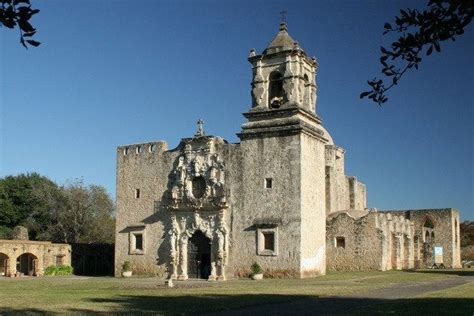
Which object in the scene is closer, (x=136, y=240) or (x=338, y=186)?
Answer: (x=136, y=240)

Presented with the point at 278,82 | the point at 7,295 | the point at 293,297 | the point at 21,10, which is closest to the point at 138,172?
the point at 278,82

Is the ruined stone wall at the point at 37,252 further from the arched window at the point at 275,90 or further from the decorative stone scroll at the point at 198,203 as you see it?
the arched window at the point at 275,90

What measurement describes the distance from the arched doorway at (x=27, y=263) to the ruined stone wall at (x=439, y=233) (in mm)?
25314

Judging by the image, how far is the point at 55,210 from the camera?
4966 centimetres

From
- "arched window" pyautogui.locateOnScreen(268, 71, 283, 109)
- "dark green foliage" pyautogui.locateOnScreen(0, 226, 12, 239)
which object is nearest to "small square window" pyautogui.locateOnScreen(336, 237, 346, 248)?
"arched window" pyautogui.locateOnScreen(268, 71, 283, 109)

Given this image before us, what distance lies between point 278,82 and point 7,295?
16.7 m

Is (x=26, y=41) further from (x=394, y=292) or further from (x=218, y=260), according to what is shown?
(x=218, y=260)

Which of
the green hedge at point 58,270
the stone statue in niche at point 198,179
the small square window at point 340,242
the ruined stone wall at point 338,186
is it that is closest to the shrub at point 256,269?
the stone statue in niche at point 198,179

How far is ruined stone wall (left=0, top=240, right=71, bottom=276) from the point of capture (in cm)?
3494

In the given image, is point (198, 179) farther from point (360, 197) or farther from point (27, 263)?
point (360, 197)

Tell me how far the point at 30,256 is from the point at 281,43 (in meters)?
19.3

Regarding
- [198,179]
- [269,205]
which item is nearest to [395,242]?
[269,205]

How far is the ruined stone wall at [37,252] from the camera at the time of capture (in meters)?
34.9

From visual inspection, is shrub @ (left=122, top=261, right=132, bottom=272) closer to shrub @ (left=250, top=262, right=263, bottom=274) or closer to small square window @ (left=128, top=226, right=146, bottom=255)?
small square window @ (left=128, top=226, right=146, bottom=255)
